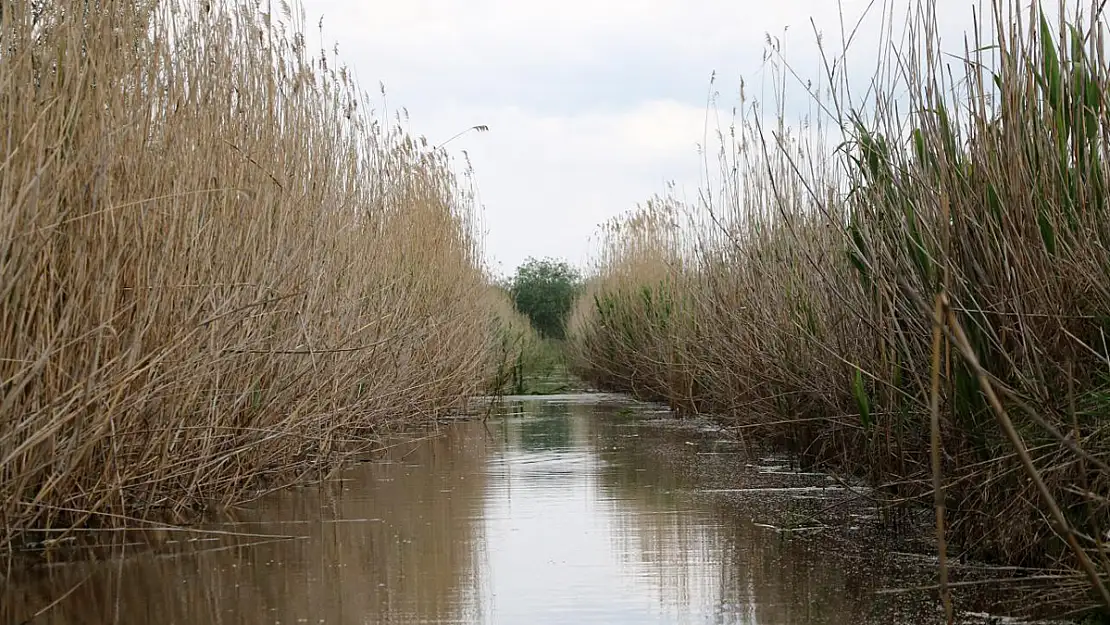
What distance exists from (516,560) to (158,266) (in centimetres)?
163

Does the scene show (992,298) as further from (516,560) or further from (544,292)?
(544,292)

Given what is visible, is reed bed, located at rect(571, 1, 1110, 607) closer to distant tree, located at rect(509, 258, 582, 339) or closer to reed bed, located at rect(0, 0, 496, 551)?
reed bed, located at rect(0, 0, 496, 551)

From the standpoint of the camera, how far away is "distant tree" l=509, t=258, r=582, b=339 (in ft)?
112

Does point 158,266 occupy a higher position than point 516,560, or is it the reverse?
point 158,266

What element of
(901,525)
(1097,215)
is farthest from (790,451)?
(1097,215)

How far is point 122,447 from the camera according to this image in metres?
4.41

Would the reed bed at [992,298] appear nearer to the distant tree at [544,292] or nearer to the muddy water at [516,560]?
the muddy water at [516,560]

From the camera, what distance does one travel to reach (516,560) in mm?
4289

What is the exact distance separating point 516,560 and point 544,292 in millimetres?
30804

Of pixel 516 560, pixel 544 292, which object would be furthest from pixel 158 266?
pixel 544 292

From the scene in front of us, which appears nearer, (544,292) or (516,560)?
(516,560)

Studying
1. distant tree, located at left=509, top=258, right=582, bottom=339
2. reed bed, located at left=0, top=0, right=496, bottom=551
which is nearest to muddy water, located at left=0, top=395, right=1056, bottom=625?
reed bed, located at left=0, top=0, right=496, bottom=551

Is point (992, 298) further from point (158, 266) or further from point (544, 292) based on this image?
point (544, 292)

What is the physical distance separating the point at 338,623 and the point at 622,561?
3.88ft
